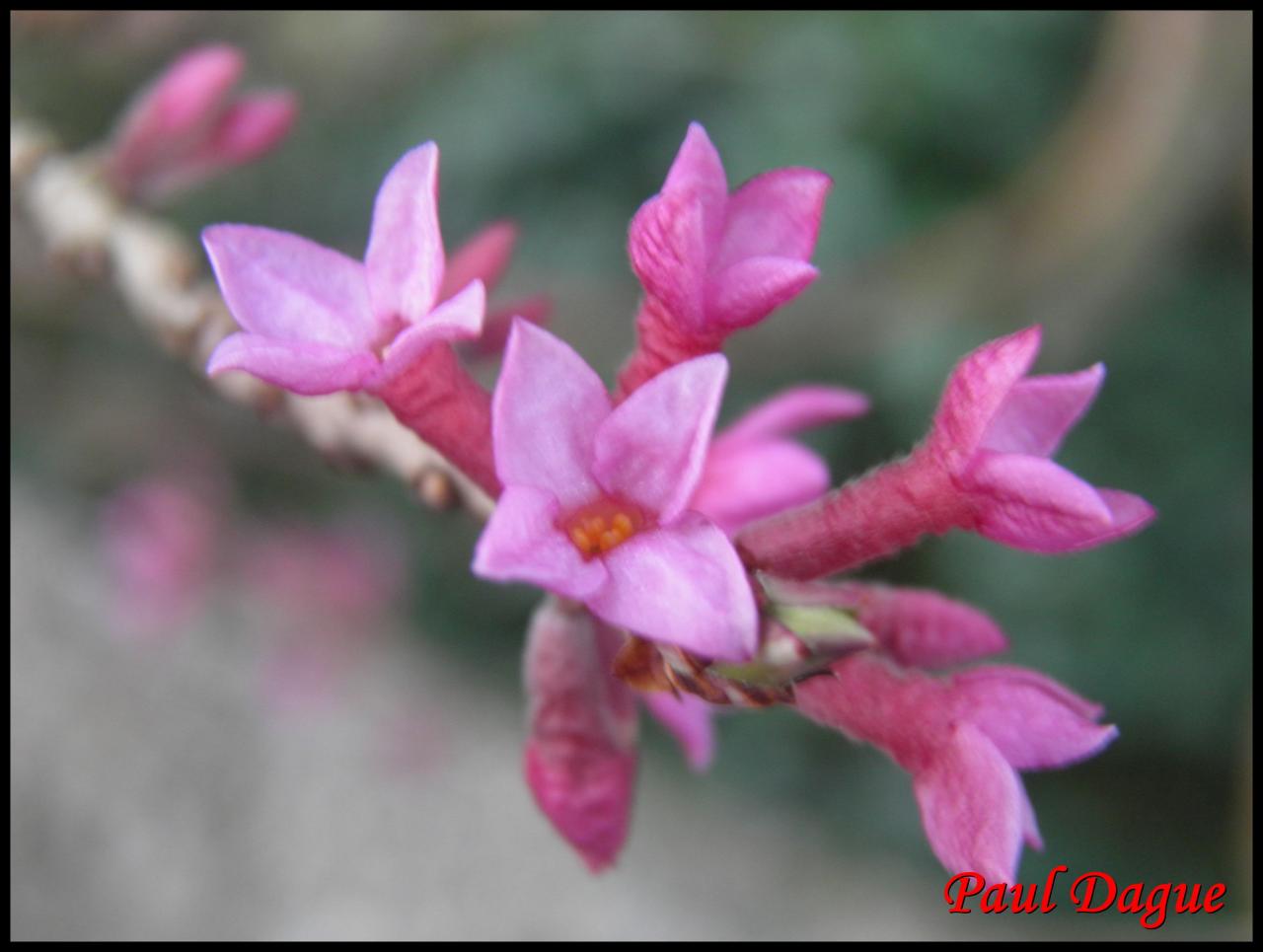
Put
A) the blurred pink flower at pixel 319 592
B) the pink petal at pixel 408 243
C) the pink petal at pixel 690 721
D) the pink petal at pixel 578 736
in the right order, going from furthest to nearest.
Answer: the blurred pink flower at pixel 319 592 < the pink petal at pixel 690 721 < the pink petal at pixel 578 736 < the pink petal at pixel 408 243

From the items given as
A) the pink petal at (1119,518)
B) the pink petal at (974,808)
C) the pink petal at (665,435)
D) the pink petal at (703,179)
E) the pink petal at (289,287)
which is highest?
the pink petal at (703,179)

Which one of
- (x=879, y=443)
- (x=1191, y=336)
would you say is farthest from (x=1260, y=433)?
(x=879, y=443)

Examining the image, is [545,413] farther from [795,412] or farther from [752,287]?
[795,412]

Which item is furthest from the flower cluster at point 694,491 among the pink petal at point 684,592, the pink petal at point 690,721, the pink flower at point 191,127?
the pink flower at point 191,127

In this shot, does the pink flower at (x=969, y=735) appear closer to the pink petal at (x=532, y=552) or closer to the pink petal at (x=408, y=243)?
the pink petal at (x=532, y=552)

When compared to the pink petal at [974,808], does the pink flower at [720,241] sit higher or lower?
higher

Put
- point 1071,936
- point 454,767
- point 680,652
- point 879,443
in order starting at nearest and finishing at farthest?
point 680,652
point 879,443
point 1071,936
point 454,767

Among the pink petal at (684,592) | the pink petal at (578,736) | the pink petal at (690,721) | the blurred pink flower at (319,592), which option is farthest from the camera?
the blurred pink flower at (319,592)

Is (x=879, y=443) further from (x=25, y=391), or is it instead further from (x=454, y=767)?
(x=25, y=391)
